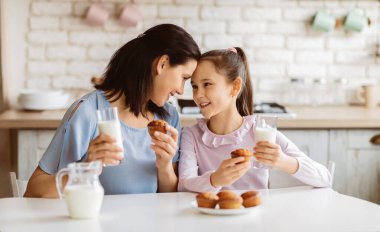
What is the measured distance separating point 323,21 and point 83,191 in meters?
2.70

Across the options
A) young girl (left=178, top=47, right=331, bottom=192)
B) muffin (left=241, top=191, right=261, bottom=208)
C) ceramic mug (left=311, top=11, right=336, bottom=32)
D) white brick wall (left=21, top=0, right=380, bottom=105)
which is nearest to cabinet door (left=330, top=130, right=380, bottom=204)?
white brick wall (left=21, top=0, right=380, bottom=105)

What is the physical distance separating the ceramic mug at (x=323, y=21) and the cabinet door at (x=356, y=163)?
0.81 metres

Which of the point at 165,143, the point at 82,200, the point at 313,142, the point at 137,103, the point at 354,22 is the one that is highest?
the point at 354,22

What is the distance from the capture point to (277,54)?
14.0ft

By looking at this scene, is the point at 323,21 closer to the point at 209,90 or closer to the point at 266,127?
the point at 209,90

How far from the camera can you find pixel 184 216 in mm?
1979

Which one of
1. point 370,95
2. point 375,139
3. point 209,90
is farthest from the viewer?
point 370,95

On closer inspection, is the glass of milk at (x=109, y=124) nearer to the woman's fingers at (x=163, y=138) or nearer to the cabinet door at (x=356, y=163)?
the woman's fingers at (x=163, y=138)

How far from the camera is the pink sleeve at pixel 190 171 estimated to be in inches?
90.4

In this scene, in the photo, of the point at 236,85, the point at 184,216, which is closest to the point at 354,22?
the point at 236,85

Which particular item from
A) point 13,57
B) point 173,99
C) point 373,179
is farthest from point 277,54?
point 13,57

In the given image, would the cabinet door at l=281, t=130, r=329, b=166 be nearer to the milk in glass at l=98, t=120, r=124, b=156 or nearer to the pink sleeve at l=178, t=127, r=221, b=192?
the pink sleeve at l=178, t=127, r=221, b=192

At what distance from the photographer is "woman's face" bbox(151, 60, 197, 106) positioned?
2506 mm

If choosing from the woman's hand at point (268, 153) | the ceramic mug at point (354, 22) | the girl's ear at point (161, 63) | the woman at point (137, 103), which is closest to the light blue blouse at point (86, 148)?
the woman at point (137, 103)
